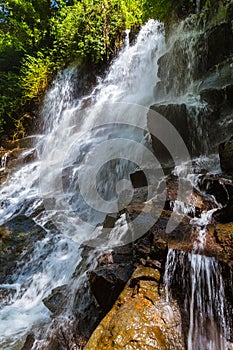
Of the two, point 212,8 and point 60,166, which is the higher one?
point 212,8

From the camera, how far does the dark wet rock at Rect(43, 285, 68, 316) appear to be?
395 centimetres

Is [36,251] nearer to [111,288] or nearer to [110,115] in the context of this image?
[111,288]

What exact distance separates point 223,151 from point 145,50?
7.98m

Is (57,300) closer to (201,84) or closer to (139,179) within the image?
(139,179)

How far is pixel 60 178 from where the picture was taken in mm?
8219

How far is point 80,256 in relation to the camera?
4961 millimetres

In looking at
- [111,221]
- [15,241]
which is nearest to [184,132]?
[111,221]

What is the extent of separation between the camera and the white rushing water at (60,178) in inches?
183

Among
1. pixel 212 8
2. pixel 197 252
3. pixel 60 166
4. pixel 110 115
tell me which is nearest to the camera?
pixel 197 252

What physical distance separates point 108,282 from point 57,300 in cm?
132

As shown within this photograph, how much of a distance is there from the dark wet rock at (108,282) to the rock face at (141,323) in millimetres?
241

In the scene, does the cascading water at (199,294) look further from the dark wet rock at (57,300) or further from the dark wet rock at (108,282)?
the dark wet rock at (57,300)

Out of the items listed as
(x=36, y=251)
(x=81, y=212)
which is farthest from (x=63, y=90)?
(x=36, y=251)

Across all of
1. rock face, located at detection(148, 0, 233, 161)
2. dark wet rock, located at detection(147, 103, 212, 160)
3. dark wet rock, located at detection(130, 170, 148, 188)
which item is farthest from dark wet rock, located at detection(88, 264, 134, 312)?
dark wet rock, located at detection(147, 103, 212, 160)
